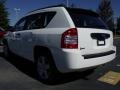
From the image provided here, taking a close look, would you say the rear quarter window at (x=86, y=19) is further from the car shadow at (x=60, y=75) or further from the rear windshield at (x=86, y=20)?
the car shadow at (x=60, y=75)

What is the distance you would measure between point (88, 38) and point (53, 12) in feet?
4.04

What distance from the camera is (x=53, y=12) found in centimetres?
696

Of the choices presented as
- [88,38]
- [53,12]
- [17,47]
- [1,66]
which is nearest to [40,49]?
[53,12]

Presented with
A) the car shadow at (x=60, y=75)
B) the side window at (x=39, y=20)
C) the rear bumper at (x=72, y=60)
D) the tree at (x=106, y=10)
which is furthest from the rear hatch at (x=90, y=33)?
the tree at (x=106, y=10)

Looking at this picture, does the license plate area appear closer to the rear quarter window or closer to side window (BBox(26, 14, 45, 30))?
the rear quarter window

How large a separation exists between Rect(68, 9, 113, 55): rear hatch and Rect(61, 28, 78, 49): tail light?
9 centimetres

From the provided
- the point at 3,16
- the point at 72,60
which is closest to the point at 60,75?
the point at 72,60

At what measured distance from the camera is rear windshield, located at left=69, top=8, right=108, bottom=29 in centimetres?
645

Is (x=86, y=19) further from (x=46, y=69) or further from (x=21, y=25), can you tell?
(x=21, y=25)

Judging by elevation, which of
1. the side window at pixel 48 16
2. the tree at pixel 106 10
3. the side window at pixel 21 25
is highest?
the tree at pixel 106 10

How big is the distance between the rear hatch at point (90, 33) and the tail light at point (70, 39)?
3.7 inches

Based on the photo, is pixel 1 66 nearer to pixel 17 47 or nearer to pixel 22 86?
pixel 17 47

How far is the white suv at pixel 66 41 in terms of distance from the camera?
6.14m

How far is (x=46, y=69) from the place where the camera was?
6.95 metres
